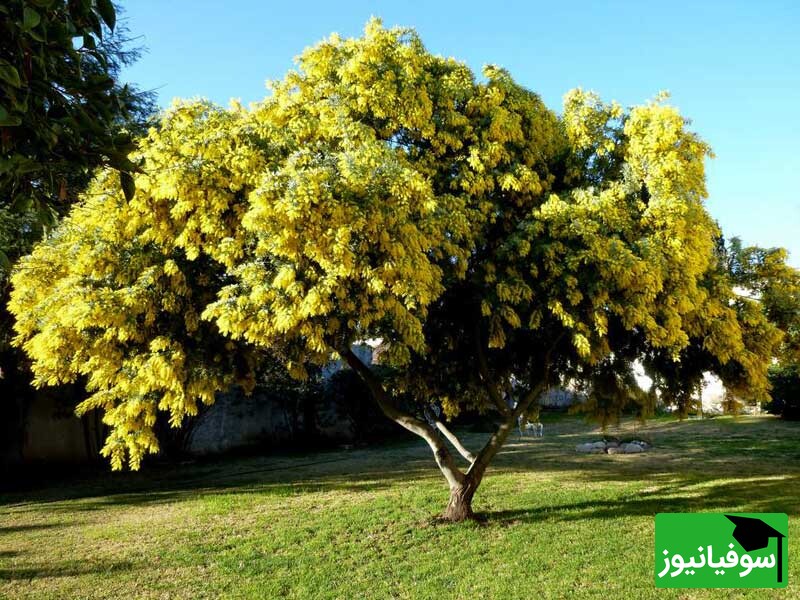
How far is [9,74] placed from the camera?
7.12 ft

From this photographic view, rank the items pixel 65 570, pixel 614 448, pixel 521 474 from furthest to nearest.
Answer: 1. pixel 614 448
2. pixel 521 474
3. pixel 65 570

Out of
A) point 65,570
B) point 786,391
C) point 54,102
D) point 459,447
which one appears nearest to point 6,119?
Result: point 54,102

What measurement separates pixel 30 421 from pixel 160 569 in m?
13.3

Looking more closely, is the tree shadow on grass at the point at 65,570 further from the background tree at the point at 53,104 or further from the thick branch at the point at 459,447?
the background tree at the point at 53,104

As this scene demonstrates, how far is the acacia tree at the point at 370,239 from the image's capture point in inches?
313

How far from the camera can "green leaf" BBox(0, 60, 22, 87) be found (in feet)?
7.05

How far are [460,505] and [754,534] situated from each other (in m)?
4.67

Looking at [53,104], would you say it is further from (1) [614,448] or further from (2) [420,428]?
(1) [614,448]

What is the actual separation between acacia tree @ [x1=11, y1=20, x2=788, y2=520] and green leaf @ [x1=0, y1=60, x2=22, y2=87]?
5.16 metres

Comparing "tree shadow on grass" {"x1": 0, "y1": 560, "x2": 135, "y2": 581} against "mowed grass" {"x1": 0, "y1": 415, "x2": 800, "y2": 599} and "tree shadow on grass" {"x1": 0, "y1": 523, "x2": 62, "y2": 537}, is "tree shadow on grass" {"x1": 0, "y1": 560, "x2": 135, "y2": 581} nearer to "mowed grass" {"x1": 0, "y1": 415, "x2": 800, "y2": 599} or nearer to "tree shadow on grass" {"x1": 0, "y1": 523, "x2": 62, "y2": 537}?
"mowed grass" {"x1": 0, "y1": 415, "x2": 800, "y2": 599}

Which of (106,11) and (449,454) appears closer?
(106,11)

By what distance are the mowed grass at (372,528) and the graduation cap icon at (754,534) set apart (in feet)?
1.11

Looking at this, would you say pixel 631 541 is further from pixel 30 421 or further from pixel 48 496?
pixel 30 421

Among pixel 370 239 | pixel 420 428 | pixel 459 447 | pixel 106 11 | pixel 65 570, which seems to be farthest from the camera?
pixel 459 447
